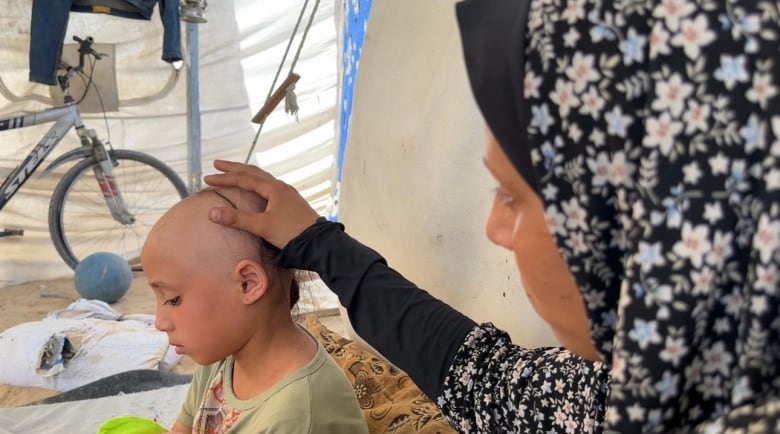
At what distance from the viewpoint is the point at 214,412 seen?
1.50 metres

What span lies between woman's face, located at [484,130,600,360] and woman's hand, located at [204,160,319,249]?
56 cm

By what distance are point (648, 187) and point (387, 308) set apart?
649mm

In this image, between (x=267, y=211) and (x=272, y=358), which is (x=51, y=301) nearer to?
(x=272, y=358)

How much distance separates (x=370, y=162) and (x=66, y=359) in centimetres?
172

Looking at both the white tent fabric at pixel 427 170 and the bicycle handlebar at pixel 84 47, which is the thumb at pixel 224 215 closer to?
the white tent fabric at pixel 427 170

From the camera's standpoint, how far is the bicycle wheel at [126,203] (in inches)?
179

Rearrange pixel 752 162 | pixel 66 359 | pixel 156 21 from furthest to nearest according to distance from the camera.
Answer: pixel 156 21
pixel 66 359
pixel 752 162

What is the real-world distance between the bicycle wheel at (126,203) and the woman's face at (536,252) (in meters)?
4.13

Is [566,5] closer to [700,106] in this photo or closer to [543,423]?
[700,106]

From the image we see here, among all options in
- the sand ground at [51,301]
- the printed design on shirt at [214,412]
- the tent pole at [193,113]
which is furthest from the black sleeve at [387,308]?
the tent pole at [193,113]

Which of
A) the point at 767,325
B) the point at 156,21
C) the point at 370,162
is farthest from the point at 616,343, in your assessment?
the point at 156,21

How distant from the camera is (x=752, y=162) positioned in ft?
1.79

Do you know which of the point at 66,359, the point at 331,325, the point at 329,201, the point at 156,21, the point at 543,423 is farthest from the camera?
the point at 329,201

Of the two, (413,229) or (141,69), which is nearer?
(413,229)
